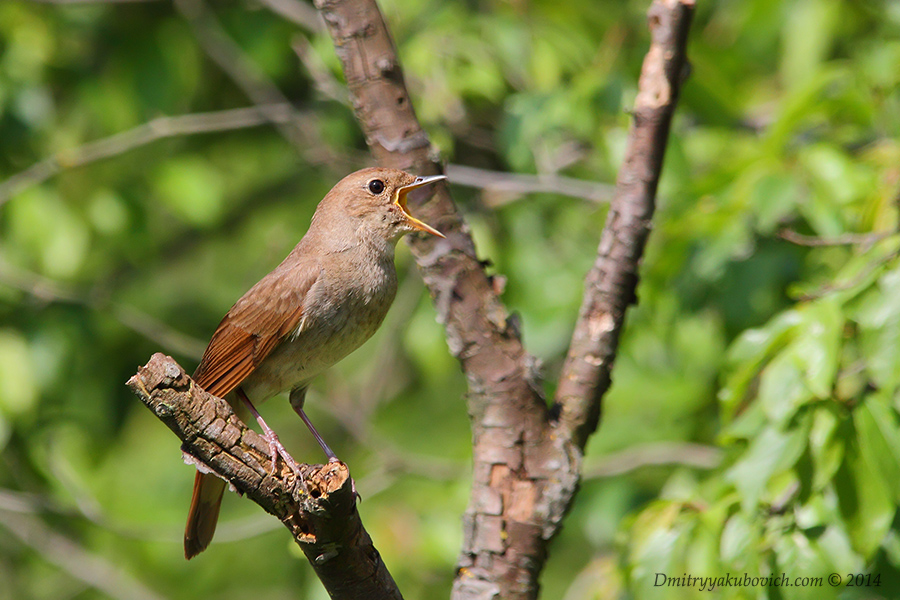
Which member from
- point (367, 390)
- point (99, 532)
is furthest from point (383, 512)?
point (99, 532)

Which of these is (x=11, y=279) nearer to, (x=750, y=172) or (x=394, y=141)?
(x=394, y=141)

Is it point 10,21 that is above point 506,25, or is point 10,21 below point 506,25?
above

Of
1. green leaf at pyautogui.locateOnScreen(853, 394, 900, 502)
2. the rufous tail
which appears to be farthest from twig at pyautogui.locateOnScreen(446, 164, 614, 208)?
green leaf at pyautogui.locateOnScreen(853, 394, 900, 502)

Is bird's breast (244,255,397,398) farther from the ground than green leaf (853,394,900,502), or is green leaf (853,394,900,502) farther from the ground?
bird's breast (244,255,397,398)

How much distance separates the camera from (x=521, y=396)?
10.2 ft

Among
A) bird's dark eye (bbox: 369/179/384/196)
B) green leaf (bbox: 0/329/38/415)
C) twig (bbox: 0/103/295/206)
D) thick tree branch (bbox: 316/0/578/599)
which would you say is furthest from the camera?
twig (bbox: 0/103/295/206)

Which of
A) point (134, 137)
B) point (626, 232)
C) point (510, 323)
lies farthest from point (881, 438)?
point (134, 137)

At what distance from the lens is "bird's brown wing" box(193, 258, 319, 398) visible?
11.0 feet

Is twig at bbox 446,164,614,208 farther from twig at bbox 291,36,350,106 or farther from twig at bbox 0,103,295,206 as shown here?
twig at bbox 0,103,295,206

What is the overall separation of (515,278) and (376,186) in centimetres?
124

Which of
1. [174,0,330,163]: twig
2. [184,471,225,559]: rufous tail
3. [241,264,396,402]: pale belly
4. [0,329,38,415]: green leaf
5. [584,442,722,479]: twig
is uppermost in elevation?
[174,0,330,163]: twig

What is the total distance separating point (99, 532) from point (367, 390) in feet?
6.83

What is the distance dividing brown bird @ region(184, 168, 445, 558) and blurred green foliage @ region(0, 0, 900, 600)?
0.84m

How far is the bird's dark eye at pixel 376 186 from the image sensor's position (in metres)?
3.68
